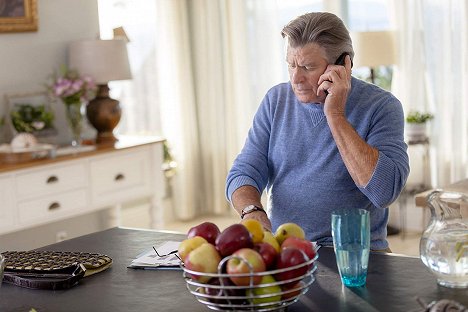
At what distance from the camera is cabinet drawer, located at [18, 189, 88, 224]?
13.8 ft

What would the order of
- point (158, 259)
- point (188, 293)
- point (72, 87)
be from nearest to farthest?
point (188, 293), point (158, 259), point (72, 87)

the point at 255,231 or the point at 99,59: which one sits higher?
the point at 99,59

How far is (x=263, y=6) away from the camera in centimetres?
592

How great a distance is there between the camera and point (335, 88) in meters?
2.58

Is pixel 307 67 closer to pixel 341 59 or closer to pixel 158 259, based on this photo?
pixel 341 59

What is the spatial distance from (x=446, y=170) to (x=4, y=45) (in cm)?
274

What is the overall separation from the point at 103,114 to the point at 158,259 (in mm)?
2695

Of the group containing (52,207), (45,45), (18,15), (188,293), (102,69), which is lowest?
(52,207)

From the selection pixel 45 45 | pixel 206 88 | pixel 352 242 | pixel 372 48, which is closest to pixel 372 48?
pixel 372 48

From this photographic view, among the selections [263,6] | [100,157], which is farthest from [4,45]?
[263,6]

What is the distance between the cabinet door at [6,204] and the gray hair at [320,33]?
1964 millimetres

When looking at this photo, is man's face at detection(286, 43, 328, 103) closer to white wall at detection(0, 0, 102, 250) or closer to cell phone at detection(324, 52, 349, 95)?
cell phone at detection(324, 52, 349, 95)

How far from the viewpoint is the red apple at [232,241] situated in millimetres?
1698

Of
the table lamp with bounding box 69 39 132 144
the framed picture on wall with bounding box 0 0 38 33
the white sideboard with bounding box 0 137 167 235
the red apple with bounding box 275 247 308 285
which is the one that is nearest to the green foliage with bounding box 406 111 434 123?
the white sideboard with bounding box 0 137 167 235
